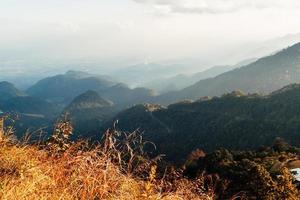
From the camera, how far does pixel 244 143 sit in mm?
150125

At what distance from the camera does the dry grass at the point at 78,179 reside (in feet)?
17.7

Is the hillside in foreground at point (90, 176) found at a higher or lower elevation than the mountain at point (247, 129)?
higher

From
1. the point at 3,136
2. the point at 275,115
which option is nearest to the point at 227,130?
the point at 275,115

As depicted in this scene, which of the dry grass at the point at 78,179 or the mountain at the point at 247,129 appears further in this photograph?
the mountain at the point at 247,129

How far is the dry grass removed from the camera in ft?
17.7

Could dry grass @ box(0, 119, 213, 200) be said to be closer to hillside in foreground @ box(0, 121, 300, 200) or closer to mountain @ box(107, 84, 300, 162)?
hillside in foreground @ box(0, 121, 300, 200)

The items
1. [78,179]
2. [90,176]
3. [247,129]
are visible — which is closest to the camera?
[78,179]

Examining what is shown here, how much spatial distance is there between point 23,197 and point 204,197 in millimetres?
2759

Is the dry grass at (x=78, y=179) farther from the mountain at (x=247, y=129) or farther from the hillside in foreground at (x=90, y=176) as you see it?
the mountain at (x=247, y=129)

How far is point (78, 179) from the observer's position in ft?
19.3

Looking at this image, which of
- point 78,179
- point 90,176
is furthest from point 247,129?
point 78,179

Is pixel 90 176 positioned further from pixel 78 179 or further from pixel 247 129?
pixel 247 129

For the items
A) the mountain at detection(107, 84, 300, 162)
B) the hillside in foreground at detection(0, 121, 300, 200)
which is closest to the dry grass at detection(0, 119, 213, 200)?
the hillside in foreground at detection(0, 121, 300, 200)

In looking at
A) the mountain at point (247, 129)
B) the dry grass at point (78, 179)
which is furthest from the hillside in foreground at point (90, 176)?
the mountain at point (247, 129)
